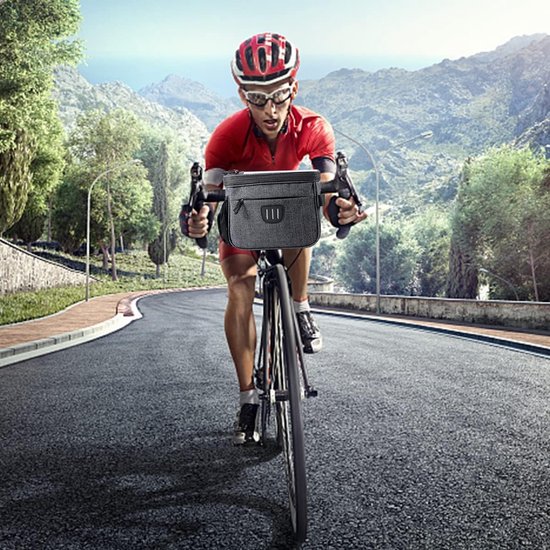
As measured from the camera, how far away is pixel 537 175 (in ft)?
161

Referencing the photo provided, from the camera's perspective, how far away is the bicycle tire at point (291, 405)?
2.60 meters

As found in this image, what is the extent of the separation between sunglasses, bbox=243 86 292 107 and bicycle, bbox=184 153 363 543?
58 centimetres

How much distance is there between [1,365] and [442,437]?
679 centimetres

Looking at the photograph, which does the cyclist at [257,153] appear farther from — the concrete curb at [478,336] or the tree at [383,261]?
the tree at [383,261]

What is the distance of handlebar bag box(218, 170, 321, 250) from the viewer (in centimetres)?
278

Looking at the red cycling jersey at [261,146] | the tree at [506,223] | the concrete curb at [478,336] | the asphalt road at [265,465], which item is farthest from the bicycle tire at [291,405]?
the tree at [506,223]

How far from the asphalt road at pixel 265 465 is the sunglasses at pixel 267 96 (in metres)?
2.02

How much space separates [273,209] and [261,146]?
102 centimetres

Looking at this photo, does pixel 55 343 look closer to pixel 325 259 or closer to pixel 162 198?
pixel 162 198

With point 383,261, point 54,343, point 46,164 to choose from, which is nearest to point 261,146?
point 54,343

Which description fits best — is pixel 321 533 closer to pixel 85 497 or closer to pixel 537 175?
pixel 85 497

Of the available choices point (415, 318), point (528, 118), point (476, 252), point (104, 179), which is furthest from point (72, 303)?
point (528, 118)

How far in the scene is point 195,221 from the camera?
3199mm

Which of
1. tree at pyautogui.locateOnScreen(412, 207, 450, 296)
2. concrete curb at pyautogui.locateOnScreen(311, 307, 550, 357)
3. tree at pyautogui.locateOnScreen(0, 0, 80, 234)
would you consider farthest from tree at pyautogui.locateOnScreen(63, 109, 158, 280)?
tree at pyautogui.locateOnScreen(412, 207, 450, 296)
